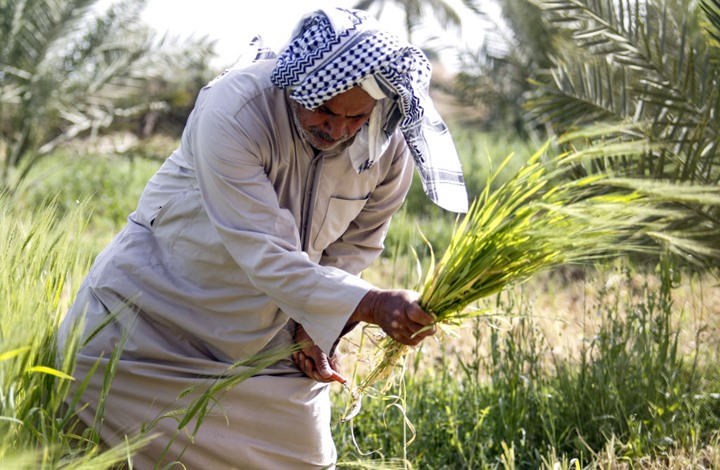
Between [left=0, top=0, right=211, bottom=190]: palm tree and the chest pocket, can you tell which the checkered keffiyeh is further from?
[left=0, top=0, right=211, bottom=190]: palm tree

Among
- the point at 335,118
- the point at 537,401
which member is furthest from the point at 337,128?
the point at 537,401

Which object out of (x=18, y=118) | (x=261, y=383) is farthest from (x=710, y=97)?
(x=18, y=118)

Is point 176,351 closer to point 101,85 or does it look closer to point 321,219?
point 321,219

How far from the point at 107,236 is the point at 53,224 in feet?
15.7

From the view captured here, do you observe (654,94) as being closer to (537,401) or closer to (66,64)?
(537,401)

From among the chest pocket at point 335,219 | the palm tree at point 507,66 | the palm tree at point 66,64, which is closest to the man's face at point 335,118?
the chest pocket at point 335,219

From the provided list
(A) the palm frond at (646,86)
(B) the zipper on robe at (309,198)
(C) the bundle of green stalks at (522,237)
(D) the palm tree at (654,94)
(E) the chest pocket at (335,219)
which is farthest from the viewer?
(A) the palm frond at (646,86)

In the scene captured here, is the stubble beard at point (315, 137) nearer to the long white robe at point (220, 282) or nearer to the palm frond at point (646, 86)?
the long white robe at point (220, 282)

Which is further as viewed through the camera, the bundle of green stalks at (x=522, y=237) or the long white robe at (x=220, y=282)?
the long white robe at (x=220, y=282)

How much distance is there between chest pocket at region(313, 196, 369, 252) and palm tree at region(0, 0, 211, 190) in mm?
5883

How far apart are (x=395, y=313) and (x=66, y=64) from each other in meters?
7.29

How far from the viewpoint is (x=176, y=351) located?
113 inches

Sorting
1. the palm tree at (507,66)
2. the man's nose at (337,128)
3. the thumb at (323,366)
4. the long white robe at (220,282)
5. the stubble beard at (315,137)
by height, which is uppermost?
the man's nose at (337,128)

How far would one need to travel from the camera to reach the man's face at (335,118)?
2545 mm
